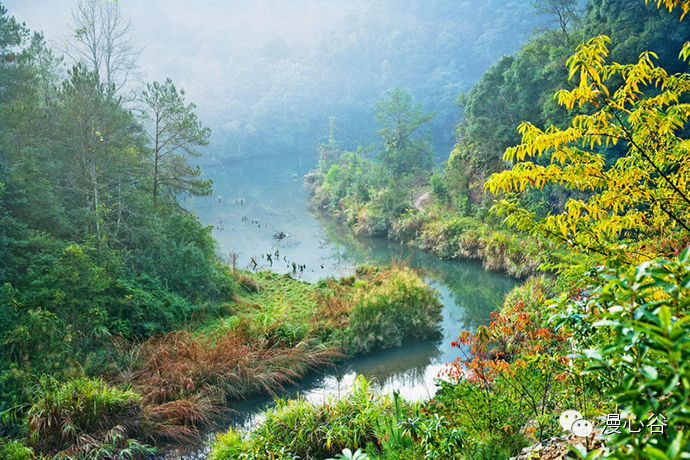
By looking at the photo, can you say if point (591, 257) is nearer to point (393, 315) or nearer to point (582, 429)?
point (582, 429)

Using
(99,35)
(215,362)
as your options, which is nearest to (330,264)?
(215,362)

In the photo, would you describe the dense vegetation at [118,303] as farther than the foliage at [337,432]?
Yes

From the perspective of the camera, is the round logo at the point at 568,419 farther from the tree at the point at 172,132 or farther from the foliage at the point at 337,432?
the tree at the point at 172,132

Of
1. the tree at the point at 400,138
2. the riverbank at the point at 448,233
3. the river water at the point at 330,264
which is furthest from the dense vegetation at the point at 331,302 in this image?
the tree at the point at 400,138

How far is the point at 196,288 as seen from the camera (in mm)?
9289

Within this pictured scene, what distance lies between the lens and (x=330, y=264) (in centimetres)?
1448

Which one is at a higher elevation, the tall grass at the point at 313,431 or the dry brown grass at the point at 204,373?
the dry brown grass at the point at 204,373

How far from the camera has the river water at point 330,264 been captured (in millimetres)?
6867

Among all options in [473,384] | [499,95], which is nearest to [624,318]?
[473,384]

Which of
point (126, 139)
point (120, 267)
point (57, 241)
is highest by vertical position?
point (126, 139)

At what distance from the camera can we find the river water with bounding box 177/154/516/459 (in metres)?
6.87

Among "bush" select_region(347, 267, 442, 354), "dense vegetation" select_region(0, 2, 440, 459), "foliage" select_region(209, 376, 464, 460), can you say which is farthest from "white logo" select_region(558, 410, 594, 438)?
"bush" select_region(347, 267, 442, 354)

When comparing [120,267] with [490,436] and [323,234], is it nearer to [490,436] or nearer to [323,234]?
[490,436]

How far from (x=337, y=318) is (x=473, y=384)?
4.10 m
